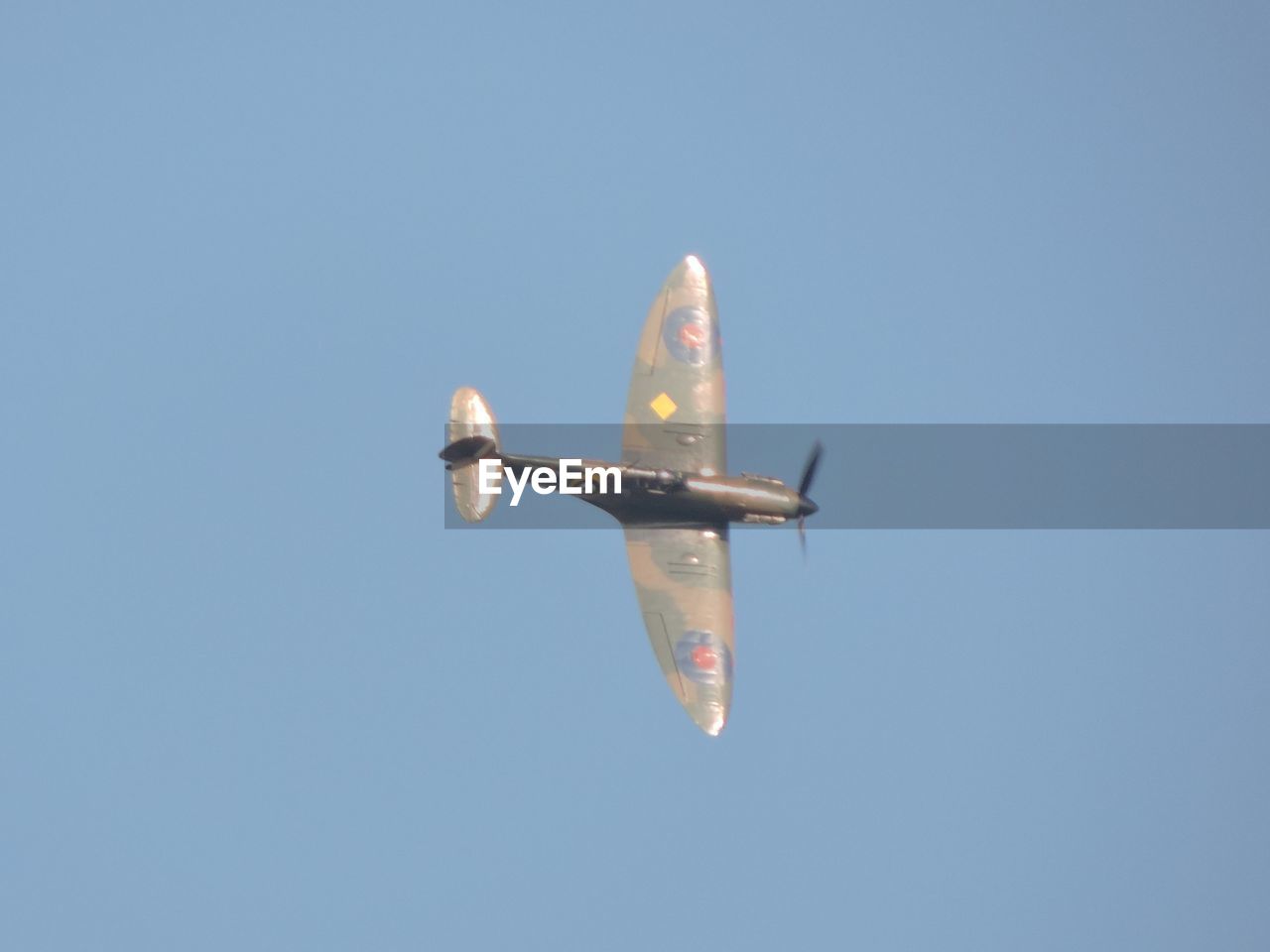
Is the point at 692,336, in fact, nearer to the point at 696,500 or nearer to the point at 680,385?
the point at 680,385

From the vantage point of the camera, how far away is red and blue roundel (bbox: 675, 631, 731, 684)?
43875 mm

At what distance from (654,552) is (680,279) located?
20.3 feet

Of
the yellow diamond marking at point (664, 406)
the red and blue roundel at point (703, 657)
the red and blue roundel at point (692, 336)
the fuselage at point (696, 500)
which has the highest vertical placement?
the red and blue roundel at point (692, 336)

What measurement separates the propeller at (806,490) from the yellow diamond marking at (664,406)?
3161 mm

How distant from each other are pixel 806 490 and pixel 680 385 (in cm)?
360

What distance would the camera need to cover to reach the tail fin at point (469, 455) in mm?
43656

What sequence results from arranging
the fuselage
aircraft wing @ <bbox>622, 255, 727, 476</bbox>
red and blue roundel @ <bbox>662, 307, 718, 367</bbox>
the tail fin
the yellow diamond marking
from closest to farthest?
the tail fin < the fuselage < aircraft wing @ <bbox>622, 255, 727, 476</bbox> < the yellow diamond marking < red and blue roundel @ <bbox>662, 307, 718, 367</bbox>

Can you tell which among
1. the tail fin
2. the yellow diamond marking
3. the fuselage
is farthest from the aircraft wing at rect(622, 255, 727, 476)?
the tail fin

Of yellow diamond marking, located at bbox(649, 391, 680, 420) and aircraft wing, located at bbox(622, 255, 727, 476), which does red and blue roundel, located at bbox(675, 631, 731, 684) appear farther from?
yellow diamond marking, located at bbox(649, 391, 680, 420)

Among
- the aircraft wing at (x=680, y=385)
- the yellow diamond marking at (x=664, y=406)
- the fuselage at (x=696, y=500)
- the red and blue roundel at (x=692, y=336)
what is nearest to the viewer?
the fuselage at (x=696, y=500)

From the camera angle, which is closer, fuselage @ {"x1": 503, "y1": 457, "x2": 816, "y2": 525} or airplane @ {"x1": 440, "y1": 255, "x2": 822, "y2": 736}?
airplane @ {"x1": 440, "y1": 255, "x2": 822, "y2": 736}

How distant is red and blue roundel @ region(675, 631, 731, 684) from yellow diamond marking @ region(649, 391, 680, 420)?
16.0 ft

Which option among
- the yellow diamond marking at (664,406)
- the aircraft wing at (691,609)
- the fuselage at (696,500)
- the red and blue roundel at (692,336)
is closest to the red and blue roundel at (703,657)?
the aircraft wing at (691,609)

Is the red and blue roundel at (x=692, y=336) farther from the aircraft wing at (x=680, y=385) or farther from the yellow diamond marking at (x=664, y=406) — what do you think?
the yellow diamond marking at (x=664, y=406)
